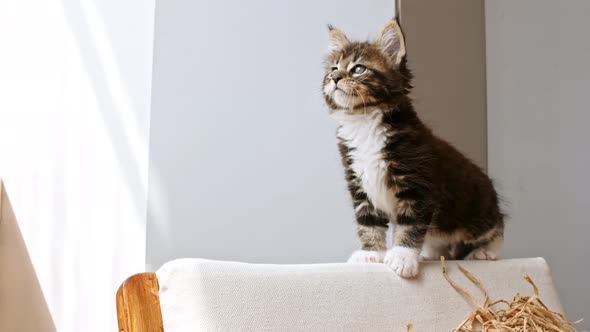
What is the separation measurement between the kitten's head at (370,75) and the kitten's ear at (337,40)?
1.3 inches

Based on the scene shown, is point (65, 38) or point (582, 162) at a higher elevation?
point (65, 38)

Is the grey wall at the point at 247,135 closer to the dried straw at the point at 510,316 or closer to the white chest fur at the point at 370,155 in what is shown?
the white chest fur at the point at 370,155

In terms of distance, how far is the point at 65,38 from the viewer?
1.89 m

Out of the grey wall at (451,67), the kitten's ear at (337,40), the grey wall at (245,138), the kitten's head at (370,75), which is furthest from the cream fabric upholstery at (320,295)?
the grey wall at (451,67)

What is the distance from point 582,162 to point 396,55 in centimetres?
153

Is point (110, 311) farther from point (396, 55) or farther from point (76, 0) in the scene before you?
point (396, 55)

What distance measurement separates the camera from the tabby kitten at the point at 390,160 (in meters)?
1.35

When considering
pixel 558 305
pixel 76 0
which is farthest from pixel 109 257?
pixel 558 305

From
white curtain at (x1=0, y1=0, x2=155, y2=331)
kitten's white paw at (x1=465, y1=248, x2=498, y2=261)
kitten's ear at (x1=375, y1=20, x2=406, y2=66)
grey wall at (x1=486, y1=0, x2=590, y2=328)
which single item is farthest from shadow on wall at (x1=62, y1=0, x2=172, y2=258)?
grey wall at (x1=486, y1=0, x2=590, y2=328)

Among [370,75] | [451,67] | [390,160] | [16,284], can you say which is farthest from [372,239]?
[451,67]

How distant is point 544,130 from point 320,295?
2.02m

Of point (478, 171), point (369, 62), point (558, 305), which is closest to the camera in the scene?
point (558, 305)

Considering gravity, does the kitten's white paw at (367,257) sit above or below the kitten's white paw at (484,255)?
above

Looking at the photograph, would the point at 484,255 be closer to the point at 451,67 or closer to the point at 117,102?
the point at 117,102
